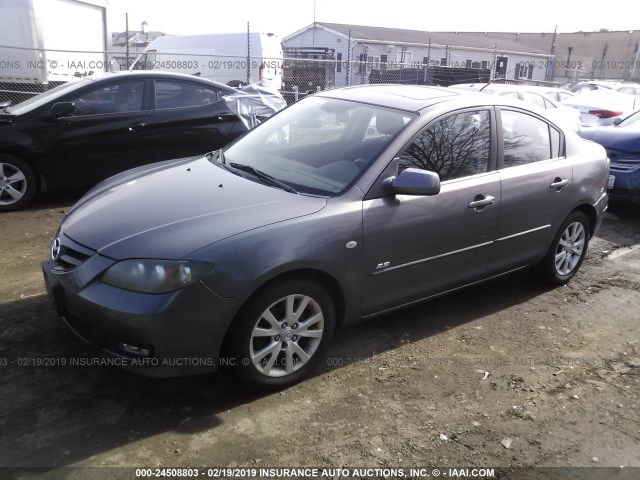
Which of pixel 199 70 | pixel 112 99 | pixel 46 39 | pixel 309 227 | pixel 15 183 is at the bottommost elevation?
pixel 15 183

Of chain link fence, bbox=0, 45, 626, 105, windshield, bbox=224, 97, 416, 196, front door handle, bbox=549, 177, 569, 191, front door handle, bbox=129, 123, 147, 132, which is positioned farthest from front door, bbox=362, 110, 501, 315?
chain link fence, bbox=0, 45, 626, 105

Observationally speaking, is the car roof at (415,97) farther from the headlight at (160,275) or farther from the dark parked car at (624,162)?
the dark parked car at (624,162)

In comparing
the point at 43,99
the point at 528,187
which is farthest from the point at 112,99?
the point at 528,187

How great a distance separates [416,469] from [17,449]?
1.95 m

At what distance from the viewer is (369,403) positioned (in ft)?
10.9

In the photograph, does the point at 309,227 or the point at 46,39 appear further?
the point at 46,39

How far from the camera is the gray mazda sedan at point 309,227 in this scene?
2.93 metres

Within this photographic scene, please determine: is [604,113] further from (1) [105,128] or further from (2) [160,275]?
(2) [160,275]

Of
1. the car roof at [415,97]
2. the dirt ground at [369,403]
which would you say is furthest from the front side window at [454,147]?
the dirt ground at [369,403]

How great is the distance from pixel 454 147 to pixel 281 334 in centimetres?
186

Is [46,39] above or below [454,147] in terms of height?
above

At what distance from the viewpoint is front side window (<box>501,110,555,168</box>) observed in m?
4.37

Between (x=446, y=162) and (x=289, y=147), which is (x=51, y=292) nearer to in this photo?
(x=289, y=147)

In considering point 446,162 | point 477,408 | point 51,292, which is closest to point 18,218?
point 51,292
